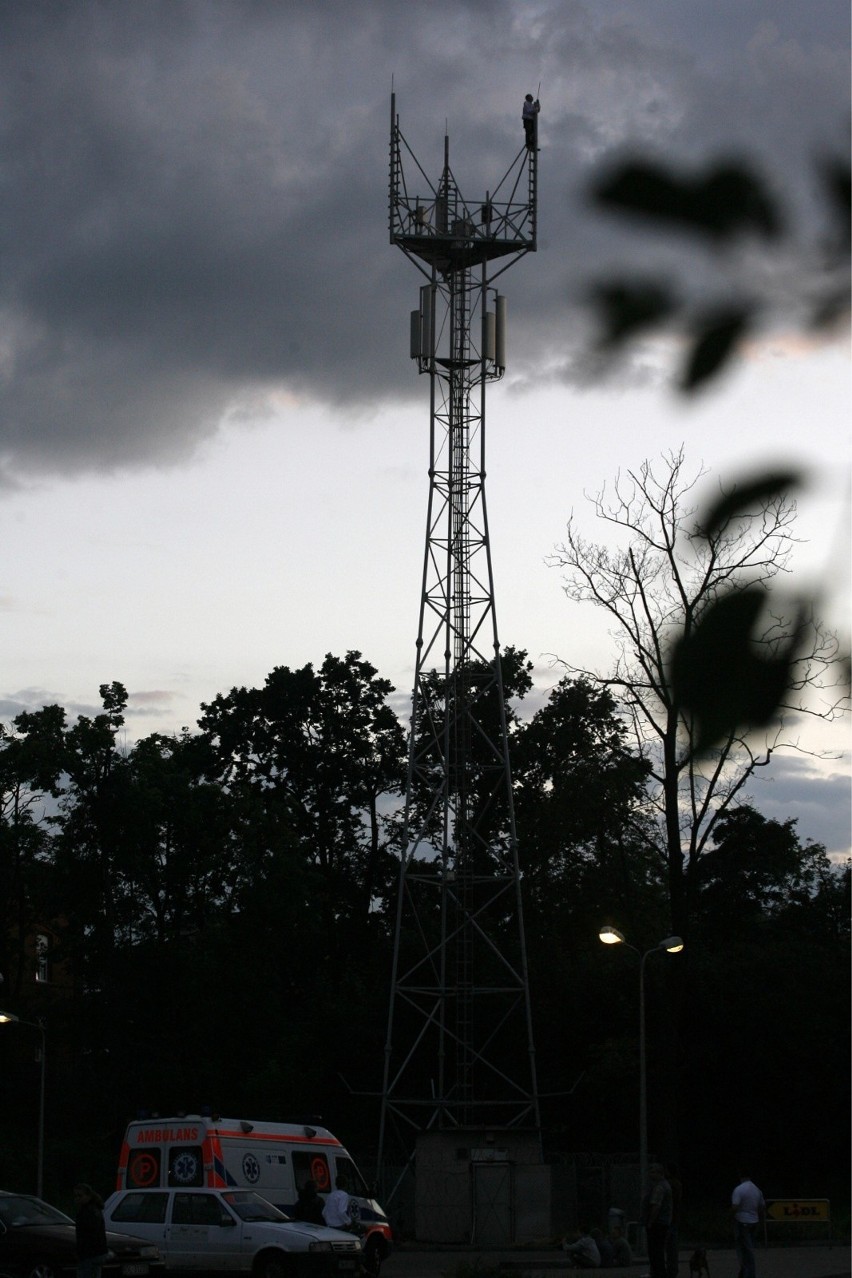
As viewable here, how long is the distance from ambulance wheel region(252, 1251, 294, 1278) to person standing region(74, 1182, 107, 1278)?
460 cm

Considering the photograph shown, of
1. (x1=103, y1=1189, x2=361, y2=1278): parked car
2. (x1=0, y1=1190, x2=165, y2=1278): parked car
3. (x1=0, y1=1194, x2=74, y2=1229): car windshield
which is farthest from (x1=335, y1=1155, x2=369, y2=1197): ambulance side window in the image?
(x1=0, y1=1194, x2=74, y2=1229): car windshield

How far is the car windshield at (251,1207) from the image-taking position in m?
23.5

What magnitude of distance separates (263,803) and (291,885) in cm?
486

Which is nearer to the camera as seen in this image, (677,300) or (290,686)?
(677,300)

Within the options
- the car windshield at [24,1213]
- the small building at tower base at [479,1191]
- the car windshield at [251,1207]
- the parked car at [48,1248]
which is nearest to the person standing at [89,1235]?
the parked car at [48,1248]

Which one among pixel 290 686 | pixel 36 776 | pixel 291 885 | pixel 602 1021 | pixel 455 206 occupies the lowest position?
pixel 602 1021

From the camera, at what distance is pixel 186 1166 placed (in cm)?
2484

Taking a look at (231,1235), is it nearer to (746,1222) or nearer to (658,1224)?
(658,1224)

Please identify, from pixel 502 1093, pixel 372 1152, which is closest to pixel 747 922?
pixel 502 1093

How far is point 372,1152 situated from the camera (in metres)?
47.2

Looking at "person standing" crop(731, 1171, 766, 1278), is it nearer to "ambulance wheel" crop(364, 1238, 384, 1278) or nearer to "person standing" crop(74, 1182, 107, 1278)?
"ambulance wheel" crop(364, 1238, 384, 1278)

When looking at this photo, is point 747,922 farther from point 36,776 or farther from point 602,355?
point 602,355

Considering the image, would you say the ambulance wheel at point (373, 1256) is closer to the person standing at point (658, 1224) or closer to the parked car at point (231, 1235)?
the parked car at point (231, 1235)

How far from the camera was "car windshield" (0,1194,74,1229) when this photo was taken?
21188mm
